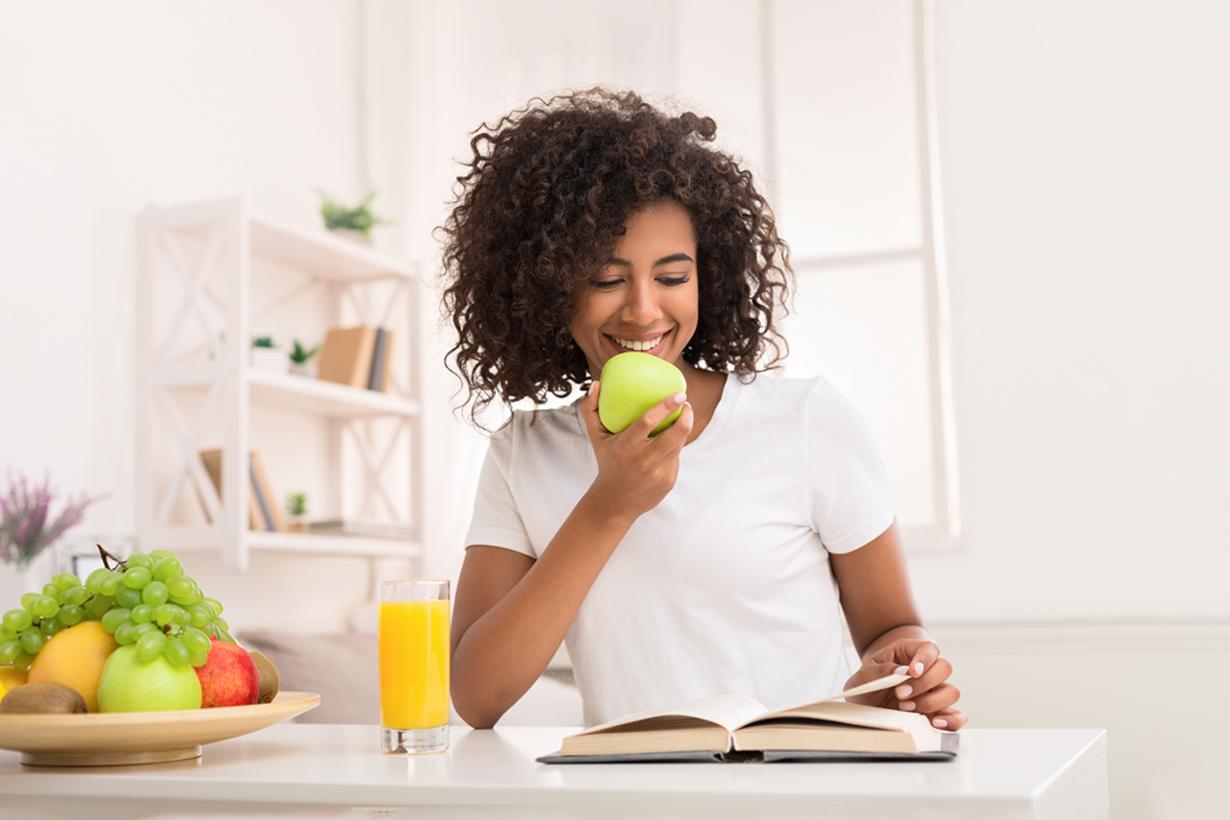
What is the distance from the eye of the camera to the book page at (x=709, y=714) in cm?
93

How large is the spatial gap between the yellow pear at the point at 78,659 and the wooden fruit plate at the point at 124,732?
0.03 metres

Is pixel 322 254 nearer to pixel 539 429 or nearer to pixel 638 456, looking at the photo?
pixel 539 429

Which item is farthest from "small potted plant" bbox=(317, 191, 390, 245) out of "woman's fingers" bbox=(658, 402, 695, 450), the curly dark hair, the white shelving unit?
"woman's fingers" bbox=(658, 402, 695, 450)

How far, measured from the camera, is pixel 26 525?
7.86ft

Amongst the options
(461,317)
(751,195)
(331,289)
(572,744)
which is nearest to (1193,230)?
(751,195)

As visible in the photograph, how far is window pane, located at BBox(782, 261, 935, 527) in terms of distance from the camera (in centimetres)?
333

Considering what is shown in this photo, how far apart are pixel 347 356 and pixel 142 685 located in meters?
2.42

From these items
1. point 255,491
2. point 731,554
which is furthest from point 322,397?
point 731,554

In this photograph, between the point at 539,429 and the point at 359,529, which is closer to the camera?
the point at 539,429

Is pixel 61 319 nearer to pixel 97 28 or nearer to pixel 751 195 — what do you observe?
pixel 97 28

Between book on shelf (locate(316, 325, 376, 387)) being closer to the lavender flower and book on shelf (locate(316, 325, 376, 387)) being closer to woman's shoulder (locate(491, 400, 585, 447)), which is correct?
the lavender flower

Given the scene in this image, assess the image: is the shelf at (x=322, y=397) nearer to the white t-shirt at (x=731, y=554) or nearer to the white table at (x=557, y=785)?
the white t-shirt at (x=731, y=554)

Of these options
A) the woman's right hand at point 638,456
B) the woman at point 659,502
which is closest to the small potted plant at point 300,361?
the woman at point 659,502

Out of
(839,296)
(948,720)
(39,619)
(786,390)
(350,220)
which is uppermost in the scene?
(350,220)
